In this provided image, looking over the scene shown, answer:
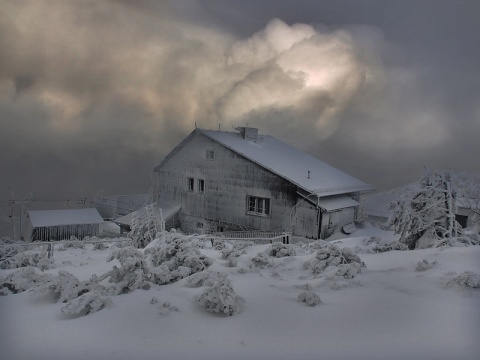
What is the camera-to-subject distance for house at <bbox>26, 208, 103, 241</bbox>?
545 inches

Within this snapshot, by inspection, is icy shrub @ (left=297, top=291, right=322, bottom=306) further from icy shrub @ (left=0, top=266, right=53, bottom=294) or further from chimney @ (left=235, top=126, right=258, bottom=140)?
chimney @ (left=235, top=126, right=258, bottom=140)

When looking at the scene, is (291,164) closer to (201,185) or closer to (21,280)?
(201,185)

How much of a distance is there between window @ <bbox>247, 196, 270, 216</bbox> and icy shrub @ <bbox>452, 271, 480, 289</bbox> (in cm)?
904

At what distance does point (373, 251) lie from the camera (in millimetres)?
5902

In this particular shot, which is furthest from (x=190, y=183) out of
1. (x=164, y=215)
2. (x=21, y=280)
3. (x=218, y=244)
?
(x=21, y=280)

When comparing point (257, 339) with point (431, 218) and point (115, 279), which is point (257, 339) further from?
point (431, 218)

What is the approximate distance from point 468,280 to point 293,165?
965 centimetres

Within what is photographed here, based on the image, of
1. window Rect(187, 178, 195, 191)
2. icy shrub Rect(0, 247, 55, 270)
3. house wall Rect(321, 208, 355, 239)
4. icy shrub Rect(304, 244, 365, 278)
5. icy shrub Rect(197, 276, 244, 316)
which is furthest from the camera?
window Rect(187, 178, 195, 191)

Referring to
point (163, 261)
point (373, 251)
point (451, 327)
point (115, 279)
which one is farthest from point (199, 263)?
point (373, 251)

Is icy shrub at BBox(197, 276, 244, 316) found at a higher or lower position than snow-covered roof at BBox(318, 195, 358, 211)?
lower

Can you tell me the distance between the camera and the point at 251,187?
12773 mm

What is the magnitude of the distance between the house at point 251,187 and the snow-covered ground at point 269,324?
24.3 ft

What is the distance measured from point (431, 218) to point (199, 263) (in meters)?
4.26

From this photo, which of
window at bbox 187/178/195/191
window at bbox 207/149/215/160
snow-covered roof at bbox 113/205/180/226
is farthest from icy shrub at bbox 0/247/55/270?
window at bbox 187/178/195/191
